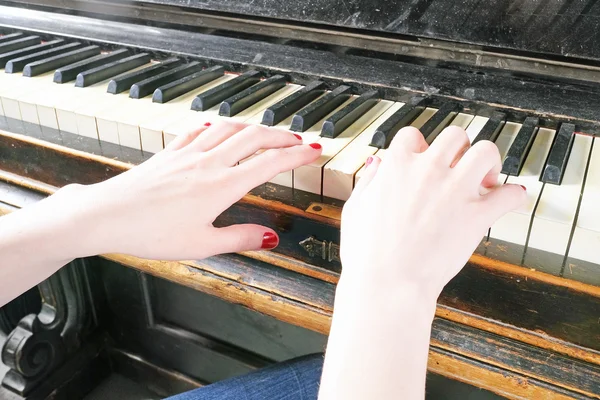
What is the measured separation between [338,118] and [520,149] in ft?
0.89

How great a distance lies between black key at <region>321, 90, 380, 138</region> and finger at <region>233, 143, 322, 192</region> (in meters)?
0.11

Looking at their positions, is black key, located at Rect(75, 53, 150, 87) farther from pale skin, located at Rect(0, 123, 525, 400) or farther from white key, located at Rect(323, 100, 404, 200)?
white key, located at Rect(323, 100, 404, 200)

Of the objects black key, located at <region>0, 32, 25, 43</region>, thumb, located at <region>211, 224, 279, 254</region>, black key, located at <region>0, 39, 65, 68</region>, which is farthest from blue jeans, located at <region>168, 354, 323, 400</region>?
black key, located at <region>0, 32, 25, 43</region>

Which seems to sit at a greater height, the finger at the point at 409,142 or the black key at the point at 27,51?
the finger at the point at 409,142

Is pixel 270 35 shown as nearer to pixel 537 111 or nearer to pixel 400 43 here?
pixel 400 43

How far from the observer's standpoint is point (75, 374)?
A: 69.1 inches

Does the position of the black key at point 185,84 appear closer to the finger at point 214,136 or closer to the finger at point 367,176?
the finger at point 214,136

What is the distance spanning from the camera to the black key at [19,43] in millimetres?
1317

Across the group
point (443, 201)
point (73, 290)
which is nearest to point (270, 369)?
point (443, 201)

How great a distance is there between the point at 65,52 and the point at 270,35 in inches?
18.1

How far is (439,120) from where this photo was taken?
0.92 metres

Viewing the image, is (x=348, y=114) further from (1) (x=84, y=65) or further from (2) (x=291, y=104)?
(1) (x=84, y=65)

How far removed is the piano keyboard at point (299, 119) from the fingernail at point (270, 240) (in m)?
0.08

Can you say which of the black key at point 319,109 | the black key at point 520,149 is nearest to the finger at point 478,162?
the black key at point 520,149
